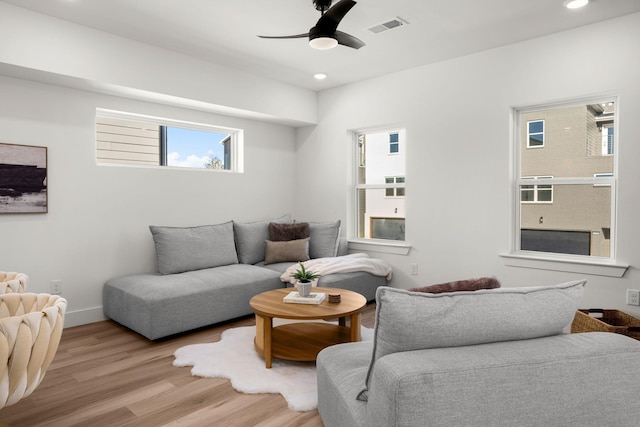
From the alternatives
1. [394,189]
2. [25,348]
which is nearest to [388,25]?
[394,189]

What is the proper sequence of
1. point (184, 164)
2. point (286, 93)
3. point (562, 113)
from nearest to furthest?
point (562, 113)
point (184, 164)
point (286, 93)

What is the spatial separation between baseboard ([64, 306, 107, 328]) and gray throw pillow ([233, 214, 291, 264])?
A: 1.50 m

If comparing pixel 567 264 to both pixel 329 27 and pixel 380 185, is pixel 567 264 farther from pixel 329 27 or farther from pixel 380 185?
pixel 329 27

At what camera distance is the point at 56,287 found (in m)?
3.68

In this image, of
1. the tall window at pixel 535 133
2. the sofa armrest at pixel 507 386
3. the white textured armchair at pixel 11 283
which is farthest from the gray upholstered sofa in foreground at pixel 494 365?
the tall window at pixel 535 133

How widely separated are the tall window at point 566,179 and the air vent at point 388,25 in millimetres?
1525

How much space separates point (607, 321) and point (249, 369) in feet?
9.09

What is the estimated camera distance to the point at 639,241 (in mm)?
3232

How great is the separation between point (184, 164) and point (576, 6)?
399 cm

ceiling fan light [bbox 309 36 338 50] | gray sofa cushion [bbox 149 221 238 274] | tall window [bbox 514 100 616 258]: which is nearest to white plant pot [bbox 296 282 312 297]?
gray sofa cushion [bbox 149 221 238 274]

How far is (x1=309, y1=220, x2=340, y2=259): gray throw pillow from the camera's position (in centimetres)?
493

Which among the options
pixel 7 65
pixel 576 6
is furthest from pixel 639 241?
pixel 7 65

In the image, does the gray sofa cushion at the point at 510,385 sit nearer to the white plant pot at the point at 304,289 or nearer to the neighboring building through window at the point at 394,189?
the white plant pot at the point at 304,289

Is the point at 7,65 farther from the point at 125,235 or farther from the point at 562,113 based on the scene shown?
the point at 562,113
